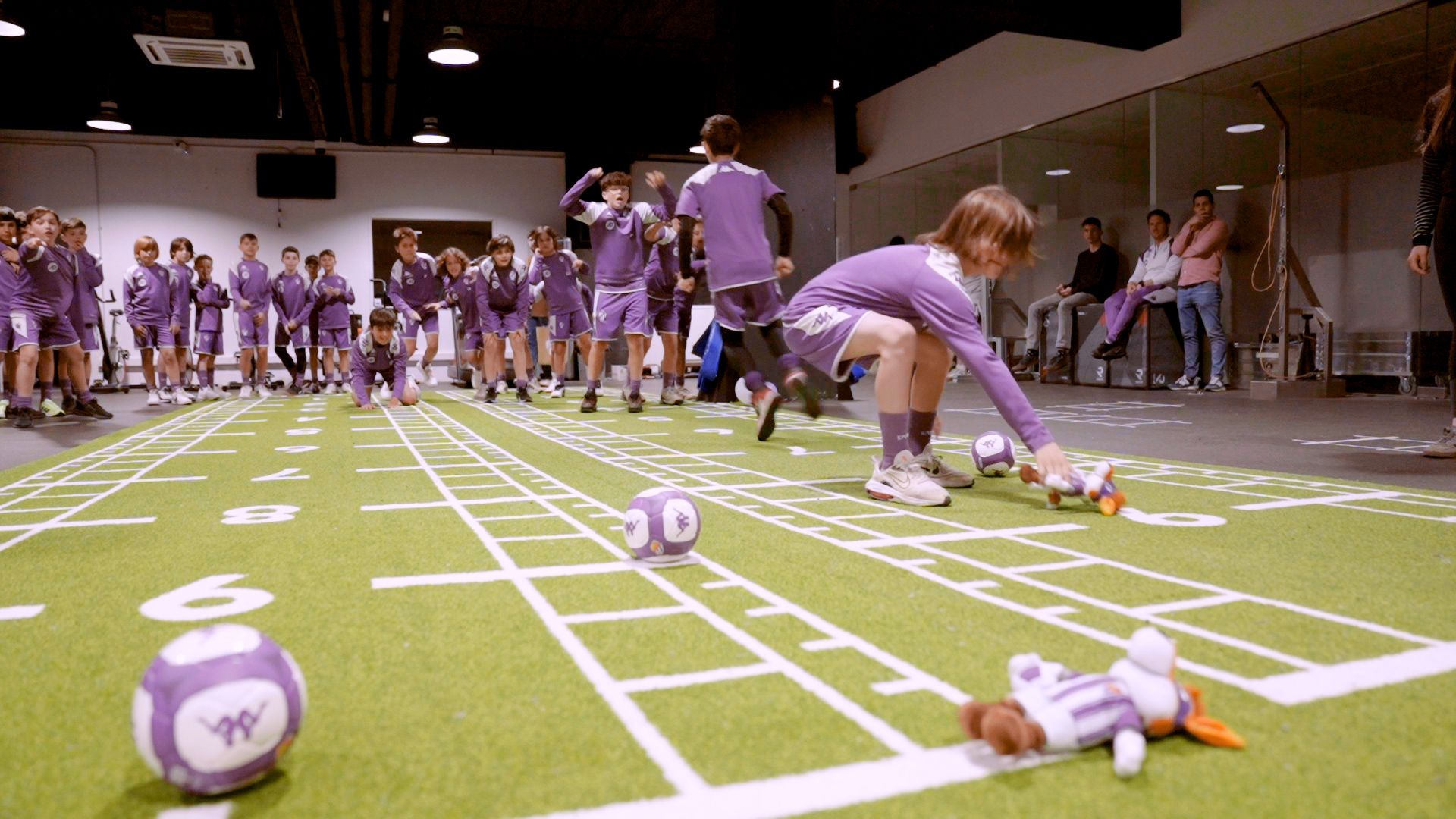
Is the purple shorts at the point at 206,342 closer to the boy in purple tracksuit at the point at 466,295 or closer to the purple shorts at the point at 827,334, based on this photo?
the boy in purple tracksuit at the point at 466,295

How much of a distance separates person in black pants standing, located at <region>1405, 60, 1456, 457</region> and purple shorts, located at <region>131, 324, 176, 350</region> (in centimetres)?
1029

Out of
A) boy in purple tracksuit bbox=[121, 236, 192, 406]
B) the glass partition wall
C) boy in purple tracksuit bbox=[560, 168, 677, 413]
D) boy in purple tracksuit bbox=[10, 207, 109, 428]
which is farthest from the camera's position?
boy in purple tracksuit bbox=[121, 236, 192, 406]

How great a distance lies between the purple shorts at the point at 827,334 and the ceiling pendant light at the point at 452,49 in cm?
807

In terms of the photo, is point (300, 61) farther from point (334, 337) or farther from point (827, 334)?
point (827, 334)

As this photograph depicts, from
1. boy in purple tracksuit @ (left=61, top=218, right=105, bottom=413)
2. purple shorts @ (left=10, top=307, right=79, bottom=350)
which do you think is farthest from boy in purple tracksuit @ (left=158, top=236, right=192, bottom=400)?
purple shorts @ (left=10, top=307, right=79, bottom=350)

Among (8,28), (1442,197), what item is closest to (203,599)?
(1442,197)

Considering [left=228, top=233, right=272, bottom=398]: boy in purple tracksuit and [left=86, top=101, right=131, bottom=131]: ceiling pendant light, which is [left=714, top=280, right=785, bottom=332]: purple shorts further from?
[left=86, top=101, right=131, bottom=131]: ceiling pendant light

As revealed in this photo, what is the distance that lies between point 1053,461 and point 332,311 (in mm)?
10474

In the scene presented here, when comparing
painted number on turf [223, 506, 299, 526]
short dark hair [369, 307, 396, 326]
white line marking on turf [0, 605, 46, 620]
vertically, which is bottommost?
white line marking on turf [0, 605, 46, 620]

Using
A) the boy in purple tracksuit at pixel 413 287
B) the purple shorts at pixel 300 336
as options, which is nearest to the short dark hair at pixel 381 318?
the boy in purple tracksuit at pixel 413 287

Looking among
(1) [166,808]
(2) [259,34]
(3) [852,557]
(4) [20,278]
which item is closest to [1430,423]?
(3) [852,557]

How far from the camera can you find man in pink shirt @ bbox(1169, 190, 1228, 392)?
9.37 m

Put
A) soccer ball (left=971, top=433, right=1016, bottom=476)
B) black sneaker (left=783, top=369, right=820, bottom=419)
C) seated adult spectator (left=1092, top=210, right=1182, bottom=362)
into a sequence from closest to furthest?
1. soccer ball (left=971, top=433, right=1016, bottom=476)
2. black sneaker (left=783, top=369, right=820, bottom=419)
3. seated adult spectator (left=1092, top=210, right=1182, bottom=362)

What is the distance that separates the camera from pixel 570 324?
9086 mm
